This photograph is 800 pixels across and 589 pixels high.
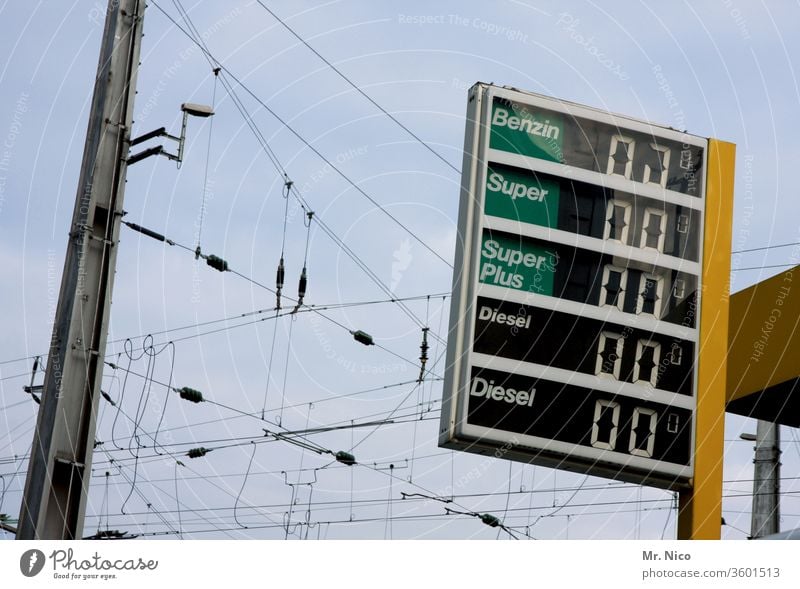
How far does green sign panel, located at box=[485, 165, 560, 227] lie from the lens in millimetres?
15383

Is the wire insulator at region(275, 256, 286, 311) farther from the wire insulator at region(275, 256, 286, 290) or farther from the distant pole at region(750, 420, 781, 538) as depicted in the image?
the distant pole at region(750, 420, 781, 538)

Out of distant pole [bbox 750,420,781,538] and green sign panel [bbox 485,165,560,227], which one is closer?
green sign panel [bbox 485,165,560,227]

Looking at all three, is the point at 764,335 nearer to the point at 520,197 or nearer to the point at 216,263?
the point at 520,197

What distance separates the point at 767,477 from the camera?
30734 millimetres

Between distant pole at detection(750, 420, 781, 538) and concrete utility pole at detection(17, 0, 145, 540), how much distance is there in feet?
68.1

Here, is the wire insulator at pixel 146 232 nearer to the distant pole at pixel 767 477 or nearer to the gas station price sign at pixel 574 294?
the gas station price sign at pixel 574 294

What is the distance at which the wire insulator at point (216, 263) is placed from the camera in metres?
17.8

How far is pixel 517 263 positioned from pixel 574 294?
823 mm

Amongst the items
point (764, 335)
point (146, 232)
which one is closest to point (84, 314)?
point (146, 232)

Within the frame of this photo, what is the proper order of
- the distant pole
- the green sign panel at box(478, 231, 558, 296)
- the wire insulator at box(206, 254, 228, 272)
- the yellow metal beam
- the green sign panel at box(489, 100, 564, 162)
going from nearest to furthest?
the green sign panel at box(478, 231, 558, 296) < the green sign panel at box(489, 100, 564, 162) < the wire insulator at box(206, 254, 228, 272) < the yellow metal beam < the distant pole

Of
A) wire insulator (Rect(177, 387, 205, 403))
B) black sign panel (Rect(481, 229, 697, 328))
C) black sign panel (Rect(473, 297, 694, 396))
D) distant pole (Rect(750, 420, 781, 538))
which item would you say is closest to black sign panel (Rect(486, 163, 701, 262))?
black sign panel (Rect(481, 229, 697, 328))

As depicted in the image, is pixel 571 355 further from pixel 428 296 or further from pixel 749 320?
pixel 428 296
